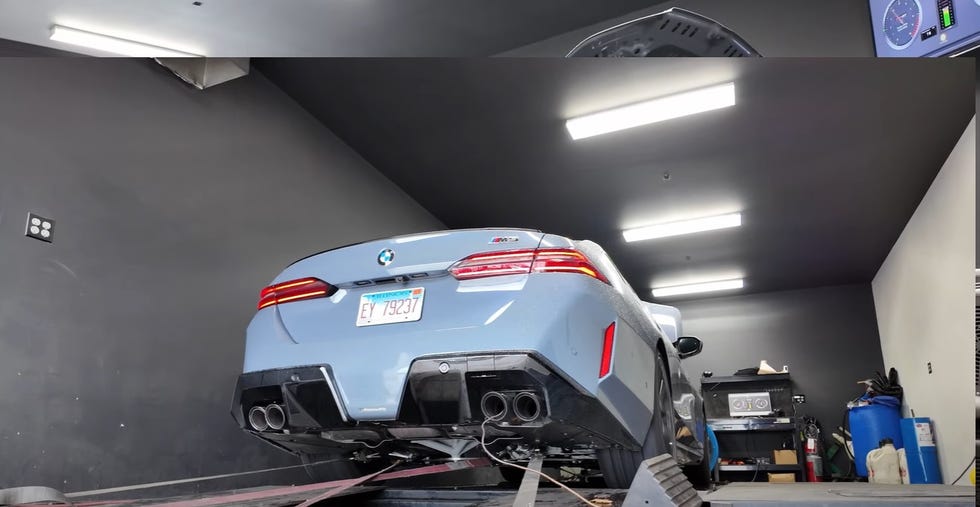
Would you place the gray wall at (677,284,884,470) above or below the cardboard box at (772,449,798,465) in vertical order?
above

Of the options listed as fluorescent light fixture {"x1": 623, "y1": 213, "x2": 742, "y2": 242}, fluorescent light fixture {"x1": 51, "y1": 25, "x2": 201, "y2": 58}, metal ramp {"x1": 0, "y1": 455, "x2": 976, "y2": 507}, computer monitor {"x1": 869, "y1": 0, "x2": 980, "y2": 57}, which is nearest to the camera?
metal ramp {"x1": 0, "y1": 455, "x2": 976, "y2": 507}

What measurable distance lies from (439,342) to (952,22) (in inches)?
62.2

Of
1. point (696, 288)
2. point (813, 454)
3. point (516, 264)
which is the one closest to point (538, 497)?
point (516, 264)

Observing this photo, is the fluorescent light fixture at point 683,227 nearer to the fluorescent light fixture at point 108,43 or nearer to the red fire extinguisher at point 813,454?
the fluorescent light fixture at point 108,43

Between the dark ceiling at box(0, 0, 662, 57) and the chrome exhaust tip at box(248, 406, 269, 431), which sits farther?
the chrome exhaust tip at box(248, 406, 269, 431)

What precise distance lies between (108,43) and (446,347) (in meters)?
1.27

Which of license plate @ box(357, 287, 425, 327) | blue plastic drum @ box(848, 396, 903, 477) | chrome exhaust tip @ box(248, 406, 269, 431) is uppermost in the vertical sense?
license plate @ box(357, 287, 425, 327)

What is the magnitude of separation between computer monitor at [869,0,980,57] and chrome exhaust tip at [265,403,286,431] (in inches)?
84.8

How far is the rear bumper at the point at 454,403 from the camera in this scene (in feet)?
5.69

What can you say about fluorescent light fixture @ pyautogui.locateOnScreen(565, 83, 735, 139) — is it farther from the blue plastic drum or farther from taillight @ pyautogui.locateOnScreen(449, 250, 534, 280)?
the blue plastic drum

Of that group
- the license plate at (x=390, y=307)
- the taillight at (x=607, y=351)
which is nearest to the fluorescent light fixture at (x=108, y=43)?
the license plate at (x=390, y=307)

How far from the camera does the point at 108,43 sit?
1726mm

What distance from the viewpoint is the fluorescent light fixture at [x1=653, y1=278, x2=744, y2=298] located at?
21.9 ft

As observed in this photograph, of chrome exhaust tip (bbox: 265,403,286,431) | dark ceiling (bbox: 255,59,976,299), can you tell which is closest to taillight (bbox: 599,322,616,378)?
dark ceiling (bbox: 255,59,976,299)
